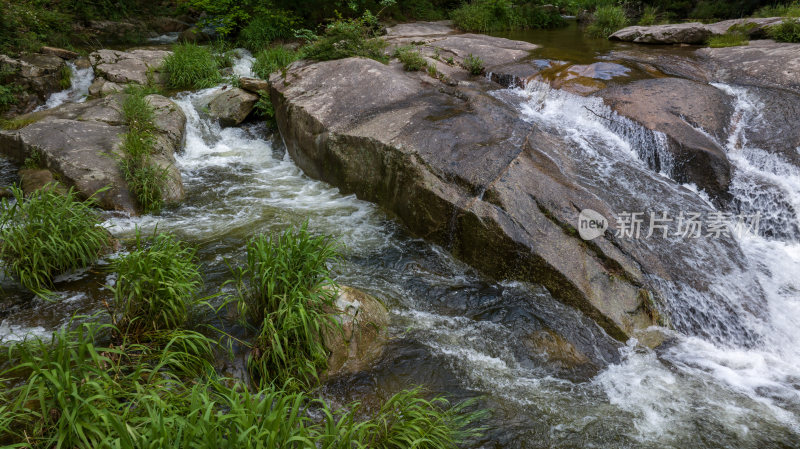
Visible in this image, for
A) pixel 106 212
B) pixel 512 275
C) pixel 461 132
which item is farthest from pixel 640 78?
pixel 106 212

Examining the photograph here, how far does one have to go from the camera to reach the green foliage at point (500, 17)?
17188 mm

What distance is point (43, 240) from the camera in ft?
15.3

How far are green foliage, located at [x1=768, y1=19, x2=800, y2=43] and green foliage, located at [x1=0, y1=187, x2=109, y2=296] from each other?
13.7 m

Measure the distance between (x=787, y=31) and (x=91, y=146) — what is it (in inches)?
566

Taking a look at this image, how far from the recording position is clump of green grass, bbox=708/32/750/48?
10.2 metres

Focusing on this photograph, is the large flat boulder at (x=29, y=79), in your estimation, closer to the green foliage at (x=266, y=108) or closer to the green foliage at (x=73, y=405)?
the green foliage at (x=266, y=108)

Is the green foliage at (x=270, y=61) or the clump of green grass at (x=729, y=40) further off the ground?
the clump of green grass at (x=729, y=40)

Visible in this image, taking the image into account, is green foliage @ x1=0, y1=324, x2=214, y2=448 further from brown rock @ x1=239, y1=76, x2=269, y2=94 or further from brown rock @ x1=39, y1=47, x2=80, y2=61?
brown rock @ x1=39, y1=47, x2=80, y2=61

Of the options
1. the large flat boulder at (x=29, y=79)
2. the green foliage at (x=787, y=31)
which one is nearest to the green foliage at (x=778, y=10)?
the green foliage at (x=787, y=31)

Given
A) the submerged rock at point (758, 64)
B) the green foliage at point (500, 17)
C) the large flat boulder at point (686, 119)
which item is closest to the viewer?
the large flat boulder at point (686, 119)

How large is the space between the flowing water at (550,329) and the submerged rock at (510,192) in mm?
145

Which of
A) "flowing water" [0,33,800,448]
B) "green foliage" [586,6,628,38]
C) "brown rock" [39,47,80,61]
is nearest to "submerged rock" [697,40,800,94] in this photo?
"flowing water" [0,33,800,448]

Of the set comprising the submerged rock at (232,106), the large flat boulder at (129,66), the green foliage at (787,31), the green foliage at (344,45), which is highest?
the green foliage at (787,31)

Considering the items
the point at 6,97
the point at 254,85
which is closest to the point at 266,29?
the point at 254,85
